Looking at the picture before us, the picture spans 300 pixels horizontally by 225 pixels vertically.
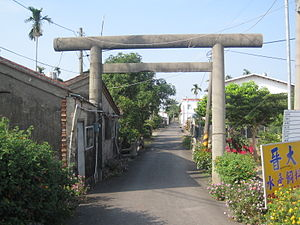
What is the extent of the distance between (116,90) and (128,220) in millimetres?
19229

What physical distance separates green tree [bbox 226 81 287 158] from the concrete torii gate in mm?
6444

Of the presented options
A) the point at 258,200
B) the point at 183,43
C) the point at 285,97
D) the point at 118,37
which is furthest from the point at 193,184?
the point at 285,97

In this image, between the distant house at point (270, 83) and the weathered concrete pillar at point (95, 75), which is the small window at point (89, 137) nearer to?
the weathered concrete pillar at point (95, 75)

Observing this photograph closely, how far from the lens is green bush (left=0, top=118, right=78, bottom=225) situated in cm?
424

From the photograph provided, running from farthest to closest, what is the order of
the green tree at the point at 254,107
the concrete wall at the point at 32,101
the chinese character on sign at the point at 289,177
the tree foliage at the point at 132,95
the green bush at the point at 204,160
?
1. the tree foliage at the point at 132,95
2. the green tree at the point at 254,107
3. the green bush at the point at 204,160
4. the concrete wall at the point at 32,101
5. the chinese character on sign at the point at 289,177

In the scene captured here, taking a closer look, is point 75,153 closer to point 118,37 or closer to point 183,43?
point 118,37

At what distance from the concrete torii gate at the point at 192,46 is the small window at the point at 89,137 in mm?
2412

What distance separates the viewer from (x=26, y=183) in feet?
14.8

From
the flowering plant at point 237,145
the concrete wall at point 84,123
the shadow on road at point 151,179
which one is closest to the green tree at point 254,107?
the flowering plant at point 237,145

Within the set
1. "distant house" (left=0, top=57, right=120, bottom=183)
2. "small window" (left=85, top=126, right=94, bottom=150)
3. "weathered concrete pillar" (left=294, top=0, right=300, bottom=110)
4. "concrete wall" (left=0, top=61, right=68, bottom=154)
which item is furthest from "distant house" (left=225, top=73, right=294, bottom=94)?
"concrete wall" (left=0, top=61, right=68, bottom=154)

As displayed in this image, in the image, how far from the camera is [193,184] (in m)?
10.7

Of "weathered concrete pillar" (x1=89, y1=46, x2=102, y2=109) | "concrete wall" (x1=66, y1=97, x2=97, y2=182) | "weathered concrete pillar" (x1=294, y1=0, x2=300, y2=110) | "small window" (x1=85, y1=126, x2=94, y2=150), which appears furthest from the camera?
"weathered concrete pillar" (x1=89, y1=46, x2=102, y2=109)

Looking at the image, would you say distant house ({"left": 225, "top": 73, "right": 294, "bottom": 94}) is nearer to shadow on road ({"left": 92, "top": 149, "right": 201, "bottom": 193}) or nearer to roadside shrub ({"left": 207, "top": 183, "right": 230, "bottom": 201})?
shadow on road ({"left": 92, "top": 149, "right": 201, "bottom": 193})

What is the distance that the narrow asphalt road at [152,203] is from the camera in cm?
650
